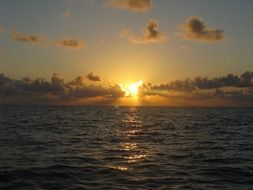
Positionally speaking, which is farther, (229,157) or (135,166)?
(229,157)

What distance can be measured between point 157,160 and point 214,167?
431 cm

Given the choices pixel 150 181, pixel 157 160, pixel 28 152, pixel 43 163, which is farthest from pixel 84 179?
pixel 28 152

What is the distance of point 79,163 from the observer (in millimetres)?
25078

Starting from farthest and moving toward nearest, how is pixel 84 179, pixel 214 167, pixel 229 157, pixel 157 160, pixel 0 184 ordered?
pixel 229 157 → pixel 157 160 → pixel 214 167 → pixel 84 179 → pixel 0 184

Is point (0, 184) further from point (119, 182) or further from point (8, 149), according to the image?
point (8, 149)

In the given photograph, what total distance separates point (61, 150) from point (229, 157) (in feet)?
45.2

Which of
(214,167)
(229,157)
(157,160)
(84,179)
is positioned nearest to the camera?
(84,179)

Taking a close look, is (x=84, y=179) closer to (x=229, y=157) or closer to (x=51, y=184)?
(x=51, y=184)

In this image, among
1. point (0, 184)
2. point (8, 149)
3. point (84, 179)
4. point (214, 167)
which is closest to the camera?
point (0, 184)

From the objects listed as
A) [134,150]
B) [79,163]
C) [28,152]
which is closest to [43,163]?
[79,163]

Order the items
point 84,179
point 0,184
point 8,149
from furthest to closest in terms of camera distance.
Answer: point 8,149
point 84,179
point 0,184

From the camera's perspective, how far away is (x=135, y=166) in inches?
949

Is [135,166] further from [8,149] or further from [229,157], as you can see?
[8,149]

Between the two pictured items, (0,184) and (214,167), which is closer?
(0,184)
